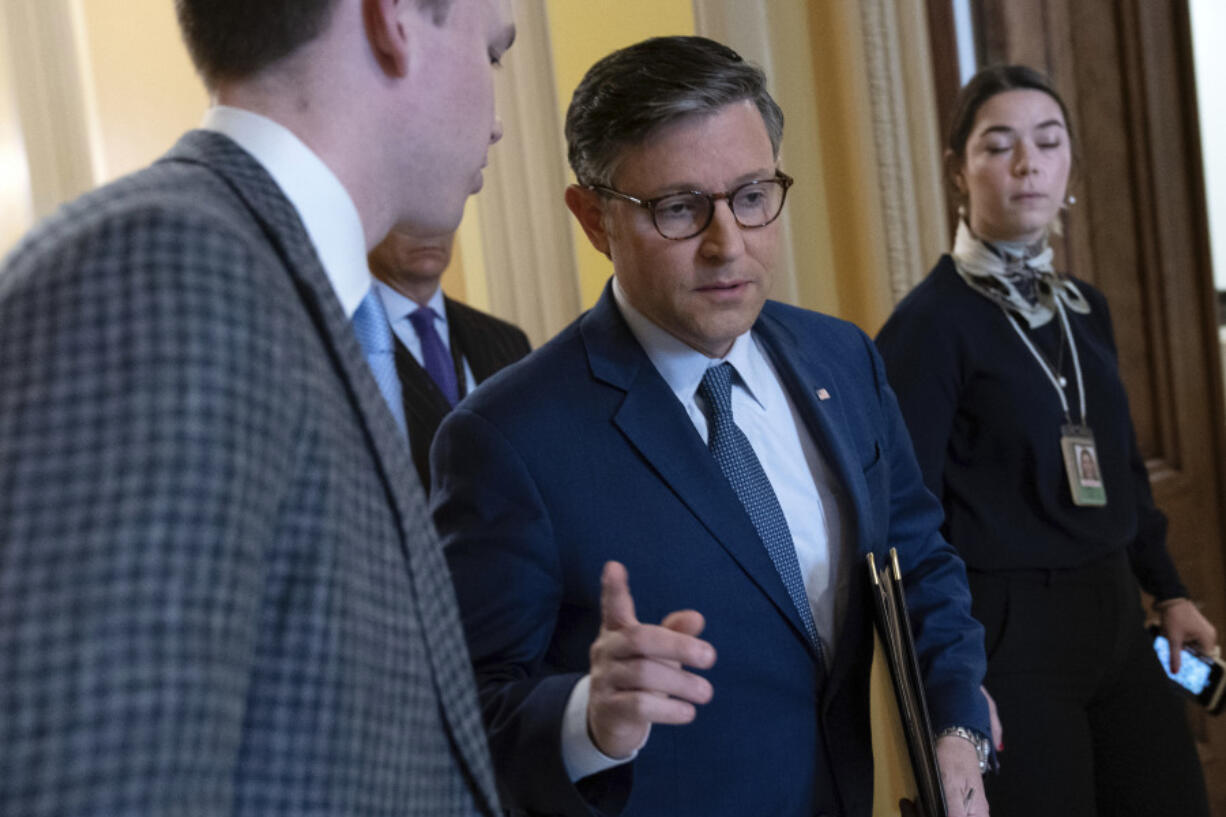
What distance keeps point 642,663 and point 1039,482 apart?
1431 millimetres

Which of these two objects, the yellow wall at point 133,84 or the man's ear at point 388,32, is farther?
the yellow wall at point 133,84

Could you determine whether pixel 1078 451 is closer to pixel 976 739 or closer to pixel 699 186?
pixel 976 739

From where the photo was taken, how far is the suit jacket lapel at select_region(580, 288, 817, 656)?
1.31m

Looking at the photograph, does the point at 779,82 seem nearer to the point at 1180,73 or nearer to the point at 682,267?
the point at 1180,73

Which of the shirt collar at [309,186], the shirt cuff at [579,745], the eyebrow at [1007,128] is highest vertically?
the shirt collar at [309,186]

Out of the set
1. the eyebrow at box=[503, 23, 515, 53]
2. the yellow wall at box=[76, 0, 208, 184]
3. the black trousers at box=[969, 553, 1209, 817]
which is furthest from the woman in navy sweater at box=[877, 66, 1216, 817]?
the yellow wall at box=[76, 0, 208, 184]

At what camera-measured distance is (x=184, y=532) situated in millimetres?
528

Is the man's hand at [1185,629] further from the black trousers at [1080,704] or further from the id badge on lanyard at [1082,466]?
the id badge on lanyard at [1082,466]

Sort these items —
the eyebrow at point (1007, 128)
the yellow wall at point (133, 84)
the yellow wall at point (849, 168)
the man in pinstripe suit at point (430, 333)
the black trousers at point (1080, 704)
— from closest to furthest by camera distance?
the black trousers at point (1080, 704) < the man in pinstripe suit at point (430, 333) < the eyebrow at point (1007, 128) < the yellow wall at point (849, 168) < the yellow wall at point (133, 84)

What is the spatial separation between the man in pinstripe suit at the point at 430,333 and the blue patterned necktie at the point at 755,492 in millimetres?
859

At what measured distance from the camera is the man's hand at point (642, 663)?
0.91m

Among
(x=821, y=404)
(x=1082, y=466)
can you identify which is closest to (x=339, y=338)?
(x=821, y=404)

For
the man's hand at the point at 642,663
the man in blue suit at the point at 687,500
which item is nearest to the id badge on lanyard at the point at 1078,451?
the man in blue suit at the point at 687,500

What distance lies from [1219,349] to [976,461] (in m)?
1.56
